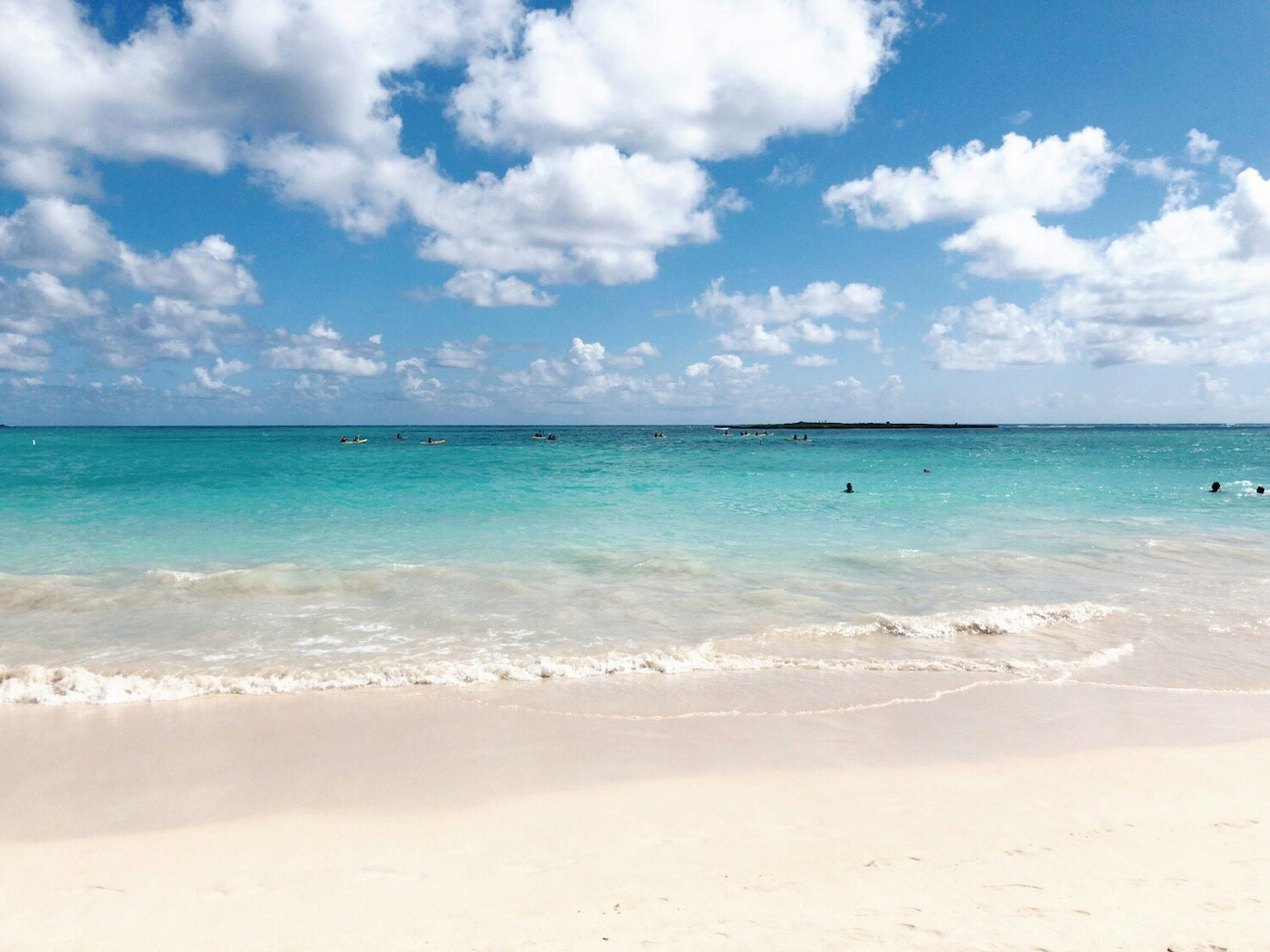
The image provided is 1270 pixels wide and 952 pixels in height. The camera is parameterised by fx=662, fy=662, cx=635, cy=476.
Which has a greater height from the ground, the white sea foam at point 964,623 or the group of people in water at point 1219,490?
the group of people in water at point 1219,490

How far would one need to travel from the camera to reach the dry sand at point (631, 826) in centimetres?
406

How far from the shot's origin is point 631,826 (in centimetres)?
531

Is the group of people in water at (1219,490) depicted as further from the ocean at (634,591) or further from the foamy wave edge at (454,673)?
the foamy wave edge at (454,673)

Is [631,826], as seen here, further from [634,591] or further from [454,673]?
[634,591]

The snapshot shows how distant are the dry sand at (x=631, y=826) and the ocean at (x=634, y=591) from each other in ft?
3.32

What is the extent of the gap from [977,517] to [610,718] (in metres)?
20.0

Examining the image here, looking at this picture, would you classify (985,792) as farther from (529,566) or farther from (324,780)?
(529,566)

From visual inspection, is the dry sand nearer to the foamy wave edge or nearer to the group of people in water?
the foamy wave edge

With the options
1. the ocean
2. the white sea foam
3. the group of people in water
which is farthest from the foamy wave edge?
the group of people in water

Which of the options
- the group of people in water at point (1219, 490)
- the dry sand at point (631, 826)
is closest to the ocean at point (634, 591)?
the group of people in water at point (1219, 490)

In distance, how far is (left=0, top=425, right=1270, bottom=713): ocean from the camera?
350 inches

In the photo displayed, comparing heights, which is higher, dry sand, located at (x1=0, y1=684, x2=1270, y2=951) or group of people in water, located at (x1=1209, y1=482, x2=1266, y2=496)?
group of people in water, located at (x1=1209, y1=482, x2=1266, y2=496)

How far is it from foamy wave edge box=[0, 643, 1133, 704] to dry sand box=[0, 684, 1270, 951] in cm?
34

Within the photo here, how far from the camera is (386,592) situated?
Answer: 42.4ft
